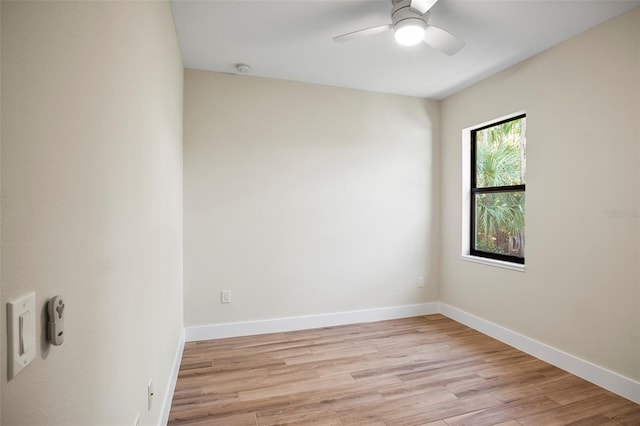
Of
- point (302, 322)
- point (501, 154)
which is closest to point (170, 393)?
point (302, 322)

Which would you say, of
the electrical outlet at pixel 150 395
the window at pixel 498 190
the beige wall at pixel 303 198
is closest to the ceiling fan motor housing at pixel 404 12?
the beige wall at pixel 303 198

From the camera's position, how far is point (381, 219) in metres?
3.68

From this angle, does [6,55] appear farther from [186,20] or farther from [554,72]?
[554,72]

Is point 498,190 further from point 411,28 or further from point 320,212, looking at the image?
point 411,28

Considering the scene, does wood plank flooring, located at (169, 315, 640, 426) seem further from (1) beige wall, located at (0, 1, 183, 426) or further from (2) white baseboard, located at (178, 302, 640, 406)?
(1) beige wall, located at (0, 1, 183, 426)

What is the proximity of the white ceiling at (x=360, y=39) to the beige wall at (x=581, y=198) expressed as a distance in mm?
217

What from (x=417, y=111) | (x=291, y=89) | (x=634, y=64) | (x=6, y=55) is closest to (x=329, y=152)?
(x=291, y=89)

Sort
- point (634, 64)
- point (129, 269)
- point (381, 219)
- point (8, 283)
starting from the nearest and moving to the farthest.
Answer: point (8, 283) < point (129, 269) < point (634, 64) < point (381, 219)

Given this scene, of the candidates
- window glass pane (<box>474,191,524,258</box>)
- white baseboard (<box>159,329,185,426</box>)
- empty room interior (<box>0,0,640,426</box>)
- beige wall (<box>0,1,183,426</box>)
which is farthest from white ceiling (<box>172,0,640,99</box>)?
white baseboard (<box>159,329,185,426</box>)

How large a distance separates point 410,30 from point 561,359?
2.73m

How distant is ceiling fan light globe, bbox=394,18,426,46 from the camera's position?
2.00 metres

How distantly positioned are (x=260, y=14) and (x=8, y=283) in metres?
2.25

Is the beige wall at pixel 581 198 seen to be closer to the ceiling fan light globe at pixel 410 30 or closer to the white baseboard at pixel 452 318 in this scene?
the white baseboard at pixel 452 318

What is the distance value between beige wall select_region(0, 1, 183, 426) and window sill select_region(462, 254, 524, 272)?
117 inches
